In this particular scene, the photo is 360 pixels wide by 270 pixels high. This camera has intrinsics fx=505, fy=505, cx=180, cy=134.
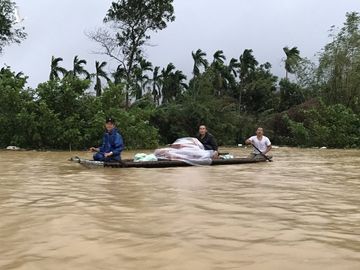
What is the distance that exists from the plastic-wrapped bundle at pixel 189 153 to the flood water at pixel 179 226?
4.01 metres

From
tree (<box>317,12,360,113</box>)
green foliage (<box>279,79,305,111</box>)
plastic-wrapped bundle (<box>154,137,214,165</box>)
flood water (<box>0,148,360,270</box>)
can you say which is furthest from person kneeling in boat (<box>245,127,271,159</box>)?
green foliage (<box>279,79,305,111</box>)

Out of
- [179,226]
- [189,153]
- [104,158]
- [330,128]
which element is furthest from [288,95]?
[179,226]

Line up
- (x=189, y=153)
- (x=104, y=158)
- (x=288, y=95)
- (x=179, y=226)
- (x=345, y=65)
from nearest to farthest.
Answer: (x=179, y=226)
(x=104, y=158)
(x=189, y=153)
(x=345, y=65)
(x=288, y=95)

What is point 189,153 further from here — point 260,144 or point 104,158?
point 260,144

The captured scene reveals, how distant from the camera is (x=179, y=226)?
4.30 m

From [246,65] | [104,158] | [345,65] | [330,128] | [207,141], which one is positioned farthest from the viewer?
[246,65]

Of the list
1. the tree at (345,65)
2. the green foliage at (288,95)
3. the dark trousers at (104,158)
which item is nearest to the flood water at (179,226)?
the dark trousers at (104,158)

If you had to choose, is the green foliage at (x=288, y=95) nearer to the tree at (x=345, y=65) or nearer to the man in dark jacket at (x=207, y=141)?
the tree at (x=345, y=65)

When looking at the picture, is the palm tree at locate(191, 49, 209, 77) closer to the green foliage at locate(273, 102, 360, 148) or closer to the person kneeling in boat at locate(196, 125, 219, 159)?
the green foliage at locate(273, 102, 360, 148)

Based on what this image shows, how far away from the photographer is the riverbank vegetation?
68.9 ft

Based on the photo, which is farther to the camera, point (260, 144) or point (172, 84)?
point (172, 84)

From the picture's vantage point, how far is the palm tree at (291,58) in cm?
4431

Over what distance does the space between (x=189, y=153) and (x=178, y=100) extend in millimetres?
23937

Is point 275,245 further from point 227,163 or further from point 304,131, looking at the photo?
point 304,131
